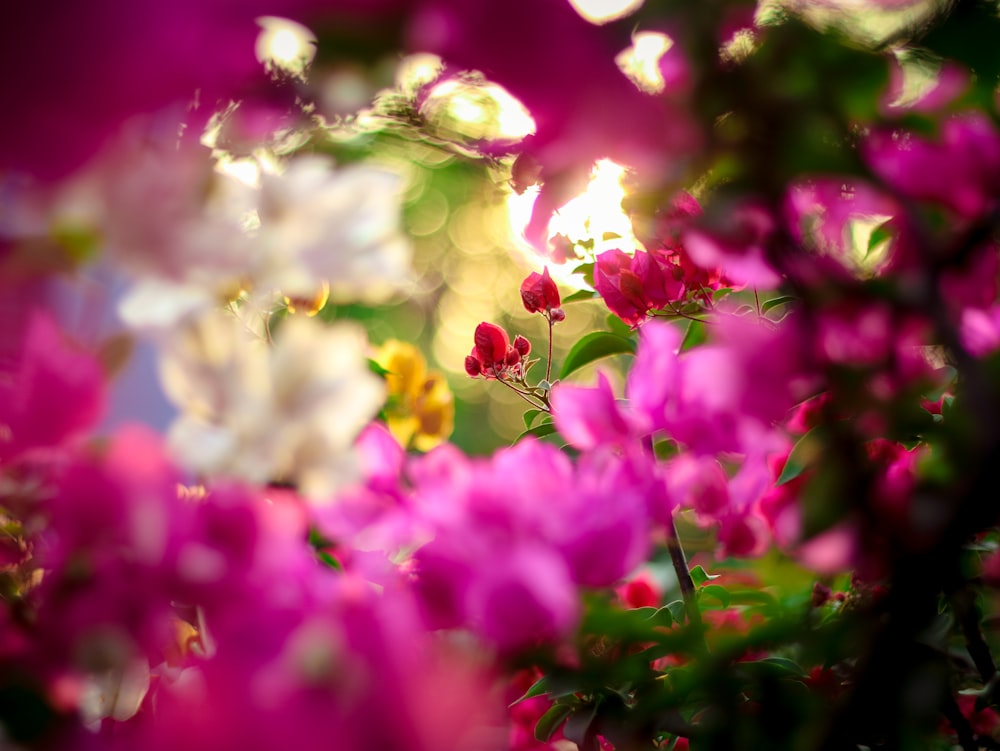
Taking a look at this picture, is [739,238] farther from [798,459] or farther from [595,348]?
[595,348]

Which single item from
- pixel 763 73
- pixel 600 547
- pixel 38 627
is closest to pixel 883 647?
pixel 600 547

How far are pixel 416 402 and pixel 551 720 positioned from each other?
0.41 metres

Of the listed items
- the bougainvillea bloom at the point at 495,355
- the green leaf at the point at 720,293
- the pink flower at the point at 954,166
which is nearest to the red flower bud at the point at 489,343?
the bougainvillea bloom at the point at 495,355

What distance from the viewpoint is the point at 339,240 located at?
0.36 m

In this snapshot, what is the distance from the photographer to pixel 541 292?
3.12ft

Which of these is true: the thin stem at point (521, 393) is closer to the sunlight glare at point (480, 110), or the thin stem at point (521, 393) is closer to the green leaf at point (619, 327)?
the green leaf at point (619, 327)

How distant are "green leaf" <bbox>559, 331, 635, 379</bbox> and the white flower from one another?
0.53 meters

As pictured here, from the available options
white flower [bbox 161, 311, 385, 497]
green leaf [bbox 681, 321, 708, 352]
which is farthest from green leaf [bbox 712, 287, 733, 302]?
white flower [bbox 161, 311, 385, 497]

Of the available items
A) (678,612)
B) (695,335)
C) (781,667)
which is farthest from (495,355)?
(781,667)

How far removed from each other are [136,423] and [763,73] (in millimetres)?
330

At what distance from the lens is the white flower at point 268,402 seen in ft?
1.13

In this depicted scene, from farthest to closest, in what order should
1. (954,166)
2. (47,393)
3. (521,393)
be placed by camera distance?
(521,393) < (954,166) < (47,393)

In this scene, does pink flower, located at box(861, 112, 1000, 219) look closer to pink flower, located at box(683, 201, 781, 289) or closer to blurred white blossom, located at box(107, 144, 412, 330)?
pink flower, located at box(683, 201, 781, 289)

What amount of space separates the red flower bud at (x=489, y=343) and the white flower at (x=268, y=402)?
1.74 ft
